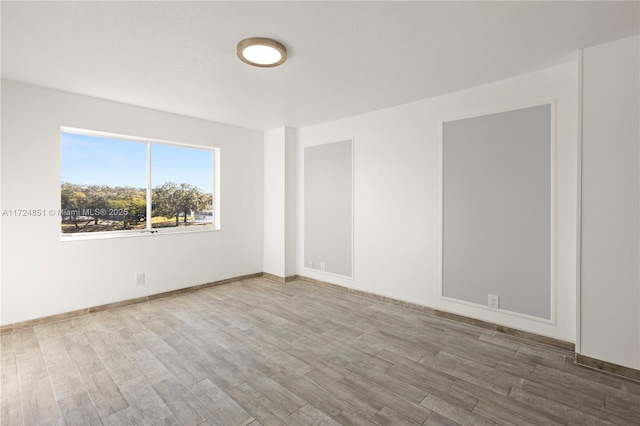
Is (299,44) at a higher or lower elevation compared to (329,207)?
higher

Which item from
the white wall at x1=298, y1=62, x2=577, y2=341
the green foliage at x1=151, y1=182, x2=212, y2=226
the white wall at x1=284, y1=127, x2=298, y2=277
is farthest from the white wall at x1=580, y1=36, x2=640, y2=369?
the green foliage at x1=151, y1=182, x2=212, y2=226

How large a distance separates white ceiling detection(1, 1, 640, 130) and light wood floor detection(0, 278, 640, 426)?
2.57 metres

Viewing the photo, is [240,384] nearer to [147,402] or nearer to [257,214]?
[147,402]

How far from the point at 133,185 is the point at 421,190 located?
12.4 ft

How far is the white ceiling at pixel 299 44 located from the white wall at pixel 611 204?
0.93ft

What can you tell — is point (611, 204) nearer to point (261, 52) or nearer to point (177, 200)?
point (261, 52)

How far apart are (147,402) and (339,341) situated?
1615mm

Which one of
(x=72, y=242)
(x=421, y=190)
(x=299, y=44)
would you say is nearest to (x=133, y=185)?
(x=72, y=242)

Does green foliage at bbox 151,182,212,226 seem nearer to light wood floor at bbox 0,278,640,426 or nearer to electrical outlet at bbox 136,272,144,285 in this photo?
electrical outlet at bbox 136,272,144,285

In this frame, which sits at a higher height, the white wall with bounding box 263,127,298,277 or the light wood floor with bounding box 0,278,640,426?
the white wall with bounding box 263,127,298,277

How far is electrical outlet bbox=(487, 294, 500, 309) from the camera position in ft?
10.3

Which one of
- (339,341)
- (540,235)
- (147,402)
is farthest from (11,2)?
(540,235)

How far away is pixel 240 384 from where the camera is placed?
2.24 m

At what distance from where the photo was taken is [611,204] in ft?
7.74
